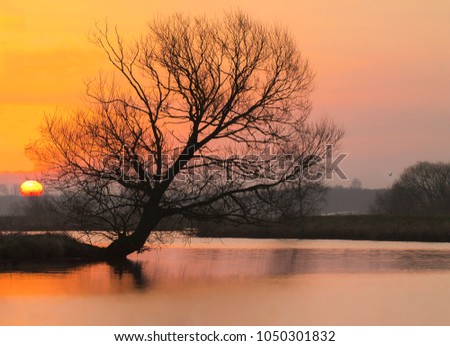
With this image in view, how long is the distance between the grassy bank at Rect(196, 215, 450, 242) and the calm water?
45.6 feet

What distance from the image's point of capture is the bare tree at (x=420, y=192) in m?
83.1

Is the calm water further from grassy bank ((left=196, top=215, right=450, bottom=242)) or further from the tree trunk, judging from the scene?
grassy bank ((left=196, top=215, right=450, bottom=242))

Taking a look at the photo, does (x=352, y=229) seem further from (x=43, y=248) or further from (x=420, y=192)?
(x=420, y=192)

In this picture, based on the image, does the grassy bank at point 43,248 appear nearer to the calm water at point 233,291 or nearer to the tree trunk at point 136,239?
the tree trunk at point 136,239

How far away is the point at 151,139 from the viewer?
87.5 ft

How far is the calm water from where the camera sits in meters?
14.9

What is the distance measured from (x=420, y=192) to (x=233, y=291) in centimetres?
7458

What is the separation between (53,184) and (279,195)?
766 cm

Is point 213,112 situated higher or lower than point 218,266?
higher

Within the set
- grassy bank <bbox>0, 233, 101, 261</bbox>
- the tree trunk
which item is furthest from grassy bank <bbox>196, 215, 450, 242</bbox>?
grassy bank <bbox>0, 233, 101, 261</bbox>

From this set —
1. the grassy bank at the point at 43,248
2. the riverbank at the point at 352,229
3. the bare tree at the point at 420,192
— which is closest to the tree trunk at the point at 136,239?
the grassy bank at the point at 43,248

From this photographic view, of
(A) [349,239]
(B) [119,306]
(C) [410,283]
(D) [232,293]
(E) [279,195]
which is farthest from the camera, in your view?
(A) [349,239]
